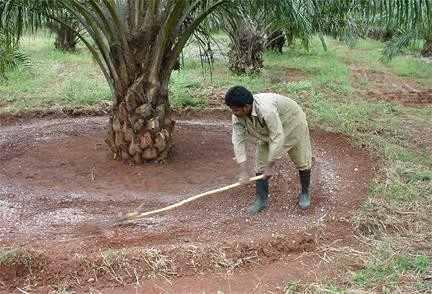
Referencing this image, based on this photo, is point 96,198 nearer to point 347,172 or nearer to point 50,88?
point 347,172

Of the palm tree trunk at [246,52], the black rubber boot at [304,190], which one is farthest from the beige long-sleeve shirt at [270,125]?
the palm tree trunk at [246,52]

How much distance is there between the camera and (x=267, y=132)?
5238 mm

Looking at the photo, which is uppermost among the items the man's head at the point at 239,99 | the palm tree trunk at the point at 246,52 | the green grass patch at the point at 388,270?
the palm tree trunk at the point at 246,52

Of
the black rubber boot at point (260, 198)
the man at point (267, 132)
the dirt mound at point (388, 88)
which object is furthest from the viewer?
the dirt mound at point (388, 88)

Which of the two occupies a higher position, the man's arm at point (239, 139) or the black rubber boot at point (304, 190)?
the man's arm at point (239, 139)

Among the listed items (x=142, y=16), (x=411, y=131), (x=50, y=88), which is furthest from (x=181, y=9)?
(x=50, y=88)

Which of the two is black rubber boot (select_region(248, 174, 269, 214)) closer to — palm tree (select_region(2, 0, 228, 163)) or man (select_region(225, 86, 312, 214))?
man (select_region(225, 86, 312, 214))

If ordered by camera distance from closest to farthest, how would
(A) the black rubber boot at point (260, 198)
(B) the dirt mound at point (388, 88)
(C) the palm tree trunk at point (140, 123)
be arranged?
(A) the black rubber boot at point (260, 198), (C) the palm tree trunk at point (140, 123), (B) the dirt mound at point (388, 88)

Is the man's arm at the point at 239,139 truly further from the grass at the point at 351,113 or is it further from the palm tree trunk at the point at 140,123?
the palm tree trunk at the point at 140,123

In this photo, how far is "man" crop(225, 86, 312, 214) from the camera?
496 cm

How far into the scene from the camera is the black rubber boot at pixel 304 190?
5664mm

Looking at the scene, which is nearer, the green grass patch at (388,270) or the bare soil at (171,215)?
the green grass patch at (388,270)

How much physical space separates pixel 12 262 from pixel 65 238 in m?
0.57

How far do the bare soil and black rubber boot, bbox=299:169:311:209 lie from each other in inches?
3.3
